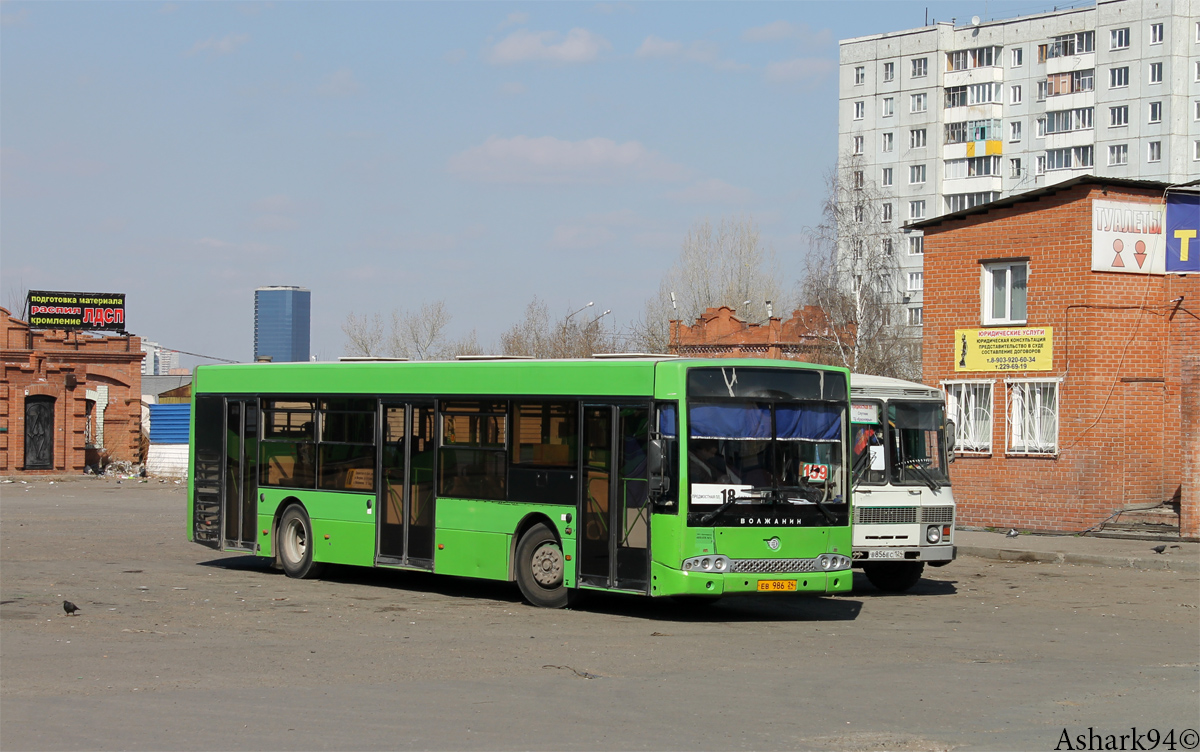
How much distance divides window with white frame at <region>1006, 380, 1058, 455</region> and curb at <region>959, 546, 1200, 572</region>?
354 cm

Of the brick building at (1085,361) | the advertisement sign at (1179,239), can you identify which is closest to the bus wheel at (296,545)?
the brick building at (1085,361)

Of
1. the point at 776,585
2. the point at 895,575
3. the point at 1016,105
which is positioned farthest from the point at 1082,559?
the point at 1016,105

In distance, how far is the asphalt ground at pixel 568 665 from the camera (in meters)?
8.18

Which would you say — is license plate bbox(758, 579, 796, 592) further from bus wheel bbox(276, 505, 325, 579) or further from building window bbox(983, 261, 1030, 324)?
building window bbox(983, 261, 1030, 324)

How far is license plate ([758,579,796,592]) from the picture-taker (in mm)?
13711

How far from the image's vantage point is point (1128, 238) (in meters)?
24.8

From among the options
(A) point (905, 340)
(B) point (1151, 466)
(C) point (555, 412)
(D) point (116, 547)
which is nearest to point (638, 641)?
(C) point (555, 412)

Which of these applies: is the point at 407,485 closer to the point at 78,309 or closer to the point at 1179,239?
the point at 1179,239

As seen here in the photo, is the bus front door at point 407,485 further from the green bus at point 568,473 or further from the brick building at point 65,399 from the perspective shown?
the brick building at point 65,399

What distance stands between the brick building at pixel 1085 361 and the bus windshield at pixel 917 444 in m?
8.27

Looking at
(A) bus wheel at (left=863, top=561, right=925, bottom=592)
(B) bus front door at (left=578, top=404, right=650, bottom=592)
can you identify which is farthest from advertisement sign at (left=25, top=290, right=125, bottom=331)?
(B) bus front door at (left=578, top=404, right=650, bottom=592)

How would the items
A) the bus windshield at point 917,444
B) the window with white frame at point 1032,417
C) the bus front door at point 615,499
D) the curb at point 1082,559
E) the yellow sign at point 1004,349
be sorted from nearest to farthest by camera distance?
the bus front door at point 615,499
the bus windshield at point 917,444
the curb at point 1082,559
the window with white frame at point 1032,417
the yellow sign at point 1004,349

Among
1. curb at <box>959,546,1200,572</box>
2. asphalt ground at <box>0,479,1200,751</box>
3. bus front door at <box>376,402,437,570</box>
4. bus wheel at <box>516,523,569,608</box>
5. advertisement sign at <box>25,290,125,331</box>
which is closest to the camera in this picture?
asphalt ground at <box>0,479,1200,751</box>

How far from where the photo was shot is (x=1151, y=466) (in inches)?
966
